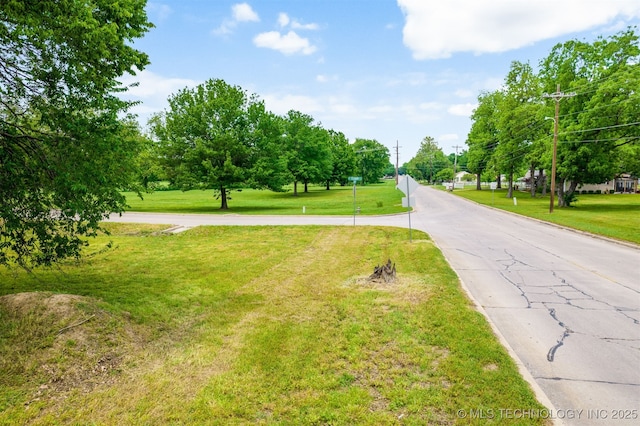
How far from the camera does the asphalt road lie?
15.4ft

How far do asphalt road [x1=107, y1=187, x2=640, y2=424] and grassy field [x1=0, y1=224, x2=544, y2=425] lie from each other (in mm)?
535

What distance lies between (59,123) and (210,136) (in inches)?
948

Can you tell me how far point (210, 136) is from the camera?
29906mm

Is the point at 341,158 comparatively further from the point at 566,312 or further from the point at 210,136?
the point at 566,312

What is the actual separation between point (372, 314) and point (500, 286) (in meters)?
4.45

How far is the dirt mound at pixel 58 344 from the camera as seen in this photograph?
16.2 feet

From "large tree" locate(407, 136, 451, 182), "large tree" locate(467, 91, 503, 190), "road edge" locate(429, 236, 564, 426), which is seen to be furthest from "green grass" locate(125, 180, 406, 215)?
"large tree" locate(407, 136, 451, 182)

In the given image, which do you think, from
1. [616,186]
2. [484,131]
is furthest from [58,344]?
[616,186]

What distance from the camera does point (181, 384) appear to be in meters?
4.90

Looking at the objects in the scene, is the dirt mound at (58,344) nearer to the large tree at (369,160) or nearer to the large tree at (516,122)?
the large tree at (516,122)

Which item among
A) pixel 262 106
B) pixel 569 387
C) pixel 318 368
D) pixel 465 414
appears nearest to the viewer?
pixel 465 414

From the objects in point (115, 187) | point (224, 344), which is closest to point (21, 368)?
point (224, 344)

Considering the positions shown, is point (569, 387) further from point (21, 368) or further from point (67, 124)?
point (67, 124)

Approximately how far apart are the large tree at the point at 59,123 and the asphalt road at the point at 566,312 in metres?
7.54
